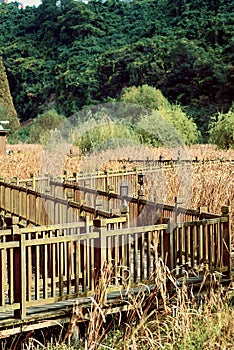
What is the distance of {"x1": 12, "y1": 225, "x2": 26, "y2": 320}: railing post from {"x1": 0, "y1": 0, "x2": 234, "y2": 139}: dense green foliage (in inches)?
1183

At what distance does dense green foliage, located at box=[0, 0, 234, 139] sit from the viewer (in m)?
37.8

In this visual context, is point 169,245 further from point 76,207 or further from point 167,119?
point 167,119

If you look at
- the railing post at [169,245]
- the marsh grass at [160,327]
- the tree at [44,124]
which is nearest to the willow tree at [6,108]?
the tree at [44,124]

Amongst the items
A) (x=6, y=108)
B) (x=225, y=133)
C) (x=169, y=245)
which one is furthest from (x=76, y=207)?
(x=6, y=108)

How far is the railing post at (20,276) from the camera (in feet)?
13.9

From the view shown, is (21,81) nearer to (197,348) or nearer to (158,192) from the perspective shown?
(158,192)

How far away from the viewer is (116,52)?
146 ft

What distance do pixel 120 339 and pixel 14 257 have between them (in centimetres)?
101

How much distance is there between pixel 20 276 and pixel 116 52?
4145cm

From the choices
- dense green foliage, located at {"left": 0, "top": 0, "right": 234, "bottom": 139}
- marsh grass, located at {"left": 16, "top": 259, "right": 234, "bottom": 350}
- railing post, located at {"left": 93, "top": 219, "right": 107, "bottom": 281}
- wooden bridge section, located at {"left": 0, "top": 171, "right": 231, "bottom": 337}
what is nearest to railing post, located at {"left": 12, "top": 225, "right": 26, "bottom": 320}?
wooden bridge section, located at {"left": 0, "top": 171, "right": 231, "bottom": 337}

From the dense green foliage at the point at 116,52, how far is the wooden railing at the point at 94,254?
29.0m

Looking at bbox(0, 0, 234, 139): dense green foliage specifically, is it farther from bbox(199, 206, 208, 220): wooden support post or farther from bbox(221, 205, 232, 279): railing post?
bbox(221, 205, 232, 279): railing post

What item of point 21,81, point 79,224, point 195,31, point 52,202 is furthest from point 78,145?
point 21,81

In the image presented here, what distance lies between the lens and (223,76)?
119ft
